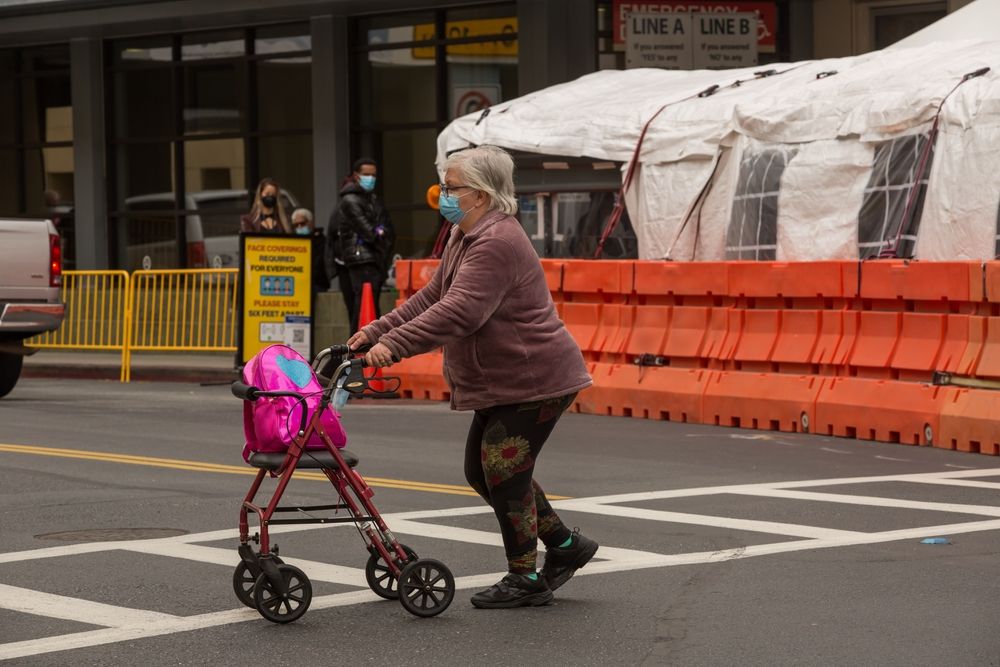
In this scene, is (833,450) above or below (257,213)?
below

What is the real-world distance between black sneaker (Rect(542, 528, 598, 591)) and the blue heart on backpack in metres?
1.26

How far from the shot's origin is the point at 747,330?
1439 centimetres

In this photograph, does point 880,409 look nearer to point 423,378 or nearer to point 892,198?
point 892,198

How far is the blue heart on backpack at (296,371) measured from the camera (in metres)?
6.92

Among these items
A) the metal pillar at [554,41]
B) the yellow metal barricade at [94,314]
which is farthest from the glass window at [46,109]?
the metal pillar at [554,41]

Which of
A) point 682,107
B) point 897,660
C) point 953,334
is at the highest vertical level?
point 682,107

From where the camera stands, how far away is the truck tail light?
55.3 feet

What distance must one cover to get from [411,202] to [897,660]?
61.8 feet

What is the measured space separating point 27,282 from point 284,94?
9612 mm

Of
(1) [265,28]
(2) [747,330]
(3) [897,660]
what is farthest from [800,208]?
(1) [265,28]

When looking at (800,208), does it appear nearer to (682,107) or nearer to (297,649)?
(682,107)

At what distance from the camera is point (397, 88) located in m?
24.7

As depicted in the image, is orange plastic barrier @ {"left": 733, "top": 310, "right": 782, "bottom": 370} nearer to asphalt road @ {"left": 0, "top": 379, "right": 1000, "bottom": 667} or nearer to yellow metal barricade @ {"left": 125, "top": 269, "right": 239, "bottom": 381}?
asphalt road @ {"left": 0, "top": 379, "right": 1000, "bottom": 667}

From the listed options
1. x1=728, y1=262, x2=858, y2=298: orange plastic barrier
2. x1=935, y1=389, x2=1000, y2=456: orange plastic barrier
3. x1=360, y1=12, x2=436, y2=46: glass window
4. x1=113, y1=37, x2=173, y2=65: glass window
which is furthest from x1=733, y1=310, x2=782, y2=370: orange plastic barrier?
x1=113, y1=37, x2=173, y2=65: glass window
